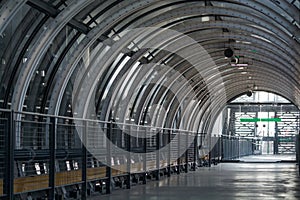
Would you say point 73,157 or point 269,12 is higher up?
point 269,12

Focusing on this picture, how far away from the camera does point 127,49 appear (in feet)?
71.3

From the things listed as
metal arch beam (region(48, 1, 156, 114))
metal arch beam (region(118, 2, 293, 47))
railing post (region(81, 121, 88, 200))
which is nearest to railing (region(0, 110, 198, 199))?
railing post (region(81, 121, 88, 200))

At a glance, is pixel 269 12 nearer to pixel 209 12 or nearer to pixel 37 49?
pixel 209 12

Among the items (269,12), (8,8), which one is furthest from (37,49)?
(269,12)

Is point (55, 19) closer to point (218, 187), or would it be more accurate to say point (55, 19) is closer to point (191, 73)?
point (218, 187)

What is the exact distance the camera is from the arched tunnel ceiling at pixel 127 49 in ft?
48.8

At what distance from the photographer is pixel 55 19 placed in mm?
14773

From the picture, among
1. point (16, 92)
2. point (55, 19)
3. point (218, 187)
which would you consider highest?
point (55, 19)

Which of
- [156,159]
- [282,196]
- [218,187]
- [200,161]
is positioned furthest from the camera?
[200,161]

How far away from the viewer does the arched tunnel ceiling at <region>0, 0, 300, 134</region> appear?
1486cm

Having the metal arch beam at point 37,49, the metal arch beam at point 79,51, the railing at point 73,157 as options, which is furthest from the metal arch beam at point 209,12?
the metal arch beam at point 37,49

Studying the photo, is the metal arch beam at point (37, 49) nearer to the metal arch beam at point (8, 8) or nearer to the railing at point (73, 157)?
the railing at point (73, 157)

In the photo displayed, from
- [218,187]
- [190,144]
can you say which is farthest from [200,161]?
[218,187]

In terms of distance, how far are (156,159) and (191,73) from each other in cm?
1200
